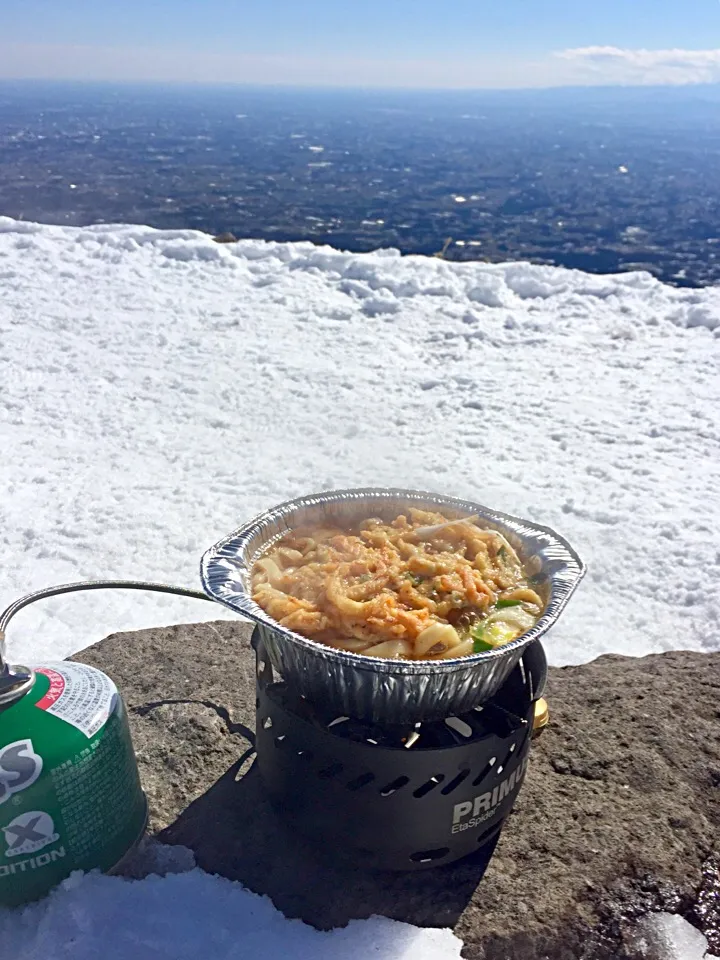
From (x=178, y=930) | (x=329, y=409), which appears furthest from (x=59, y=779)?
(x=329, y=409)

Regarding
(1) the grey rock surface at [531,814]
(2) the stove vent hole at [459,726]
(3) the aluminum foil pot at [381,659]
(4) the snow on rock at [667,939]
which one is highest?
(3) the aluminum foil pot at [381,659]

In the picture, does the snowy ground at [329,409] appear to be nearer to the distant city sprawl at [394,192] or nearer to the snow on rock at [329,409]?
the snow on rock at [329,409]

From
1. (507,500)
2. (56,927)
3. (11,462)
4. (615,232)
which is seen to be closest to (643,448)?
(507,500)

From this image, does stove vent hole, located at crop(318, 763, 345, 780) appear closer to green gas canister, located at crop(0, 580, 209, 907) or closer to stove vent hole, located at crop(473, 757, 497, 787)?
stove vent hole, located at crop(473, 757, 497, 787)

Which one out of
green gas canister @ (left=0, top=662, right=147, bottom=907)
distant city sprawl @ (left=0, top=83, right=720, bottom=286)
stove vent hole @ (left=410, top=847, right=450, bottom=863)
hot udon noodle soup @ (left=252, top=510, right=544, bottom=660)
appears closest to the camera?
green gas canister @ (left=0, top=662, right=147, bottom=907)

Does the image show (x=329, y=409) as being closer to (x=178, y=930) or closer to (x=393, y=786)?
(x=393, y=786)

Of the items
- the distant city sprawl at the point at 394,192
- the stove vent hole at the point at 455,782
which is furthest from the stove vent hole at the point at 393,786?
the distant city sprawl at the point at 394,192

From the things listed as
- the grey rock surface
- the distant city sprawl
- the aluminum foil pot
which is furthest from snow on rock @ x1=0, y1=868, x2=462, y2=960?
the distant city sprawl
